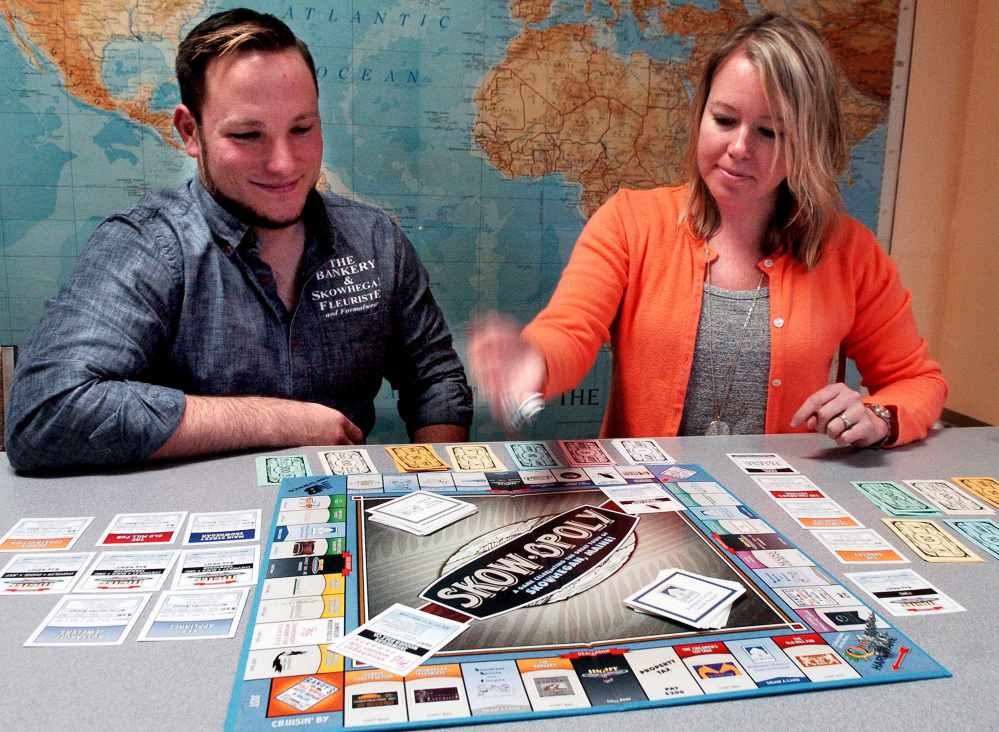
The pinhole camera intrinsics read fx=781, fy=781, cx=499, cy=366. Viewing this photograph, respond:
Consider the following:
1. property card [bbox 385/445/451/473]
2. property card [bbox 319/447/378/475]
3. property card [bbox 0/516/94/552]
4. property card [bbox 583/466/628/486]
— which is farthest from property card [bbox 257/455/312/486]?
property card [bbox 583/466/628/486]

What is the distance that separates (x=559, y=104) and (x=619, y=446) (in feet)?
4.69

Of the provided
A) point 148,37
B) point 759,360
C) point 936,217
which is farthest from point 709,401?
point 148,37

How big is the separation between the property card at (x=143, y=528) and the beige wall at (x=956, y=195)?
102 inches

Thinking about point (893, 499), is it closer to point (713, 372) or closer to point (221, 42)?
point (713, 372)

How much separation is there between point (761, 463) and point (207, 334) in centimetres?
109

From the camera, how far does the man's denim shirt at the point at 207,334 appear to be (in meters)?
1.25

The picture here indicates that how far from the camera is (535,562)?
0.96 m

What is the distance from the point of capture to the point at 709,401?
167 centimetres

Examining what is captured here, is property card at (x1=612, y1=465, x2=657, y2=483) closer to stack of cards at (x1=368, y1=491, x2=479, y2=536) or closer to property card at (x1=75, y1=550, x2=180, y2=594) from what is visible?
stack of cards at (x1=368, y1=491, x2=479, y2=536)

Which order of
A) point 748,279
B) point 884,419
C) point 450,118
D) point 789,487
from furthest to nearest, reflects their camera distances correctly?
point 450,118, point 748,279, point 884,419, point 789,487

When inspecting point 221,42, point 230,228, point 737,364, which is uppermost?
point 221,42

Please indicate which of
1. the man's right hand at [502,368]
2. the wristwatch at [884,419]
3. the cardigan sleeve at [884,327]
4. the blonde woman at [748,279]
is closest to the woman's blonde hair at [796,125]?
the blonde woman at [748,279]

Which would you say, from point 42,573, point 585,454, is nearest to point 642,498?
point 585,454

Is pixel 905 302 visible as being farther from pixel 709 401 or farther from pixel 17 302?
pixel 17 302
